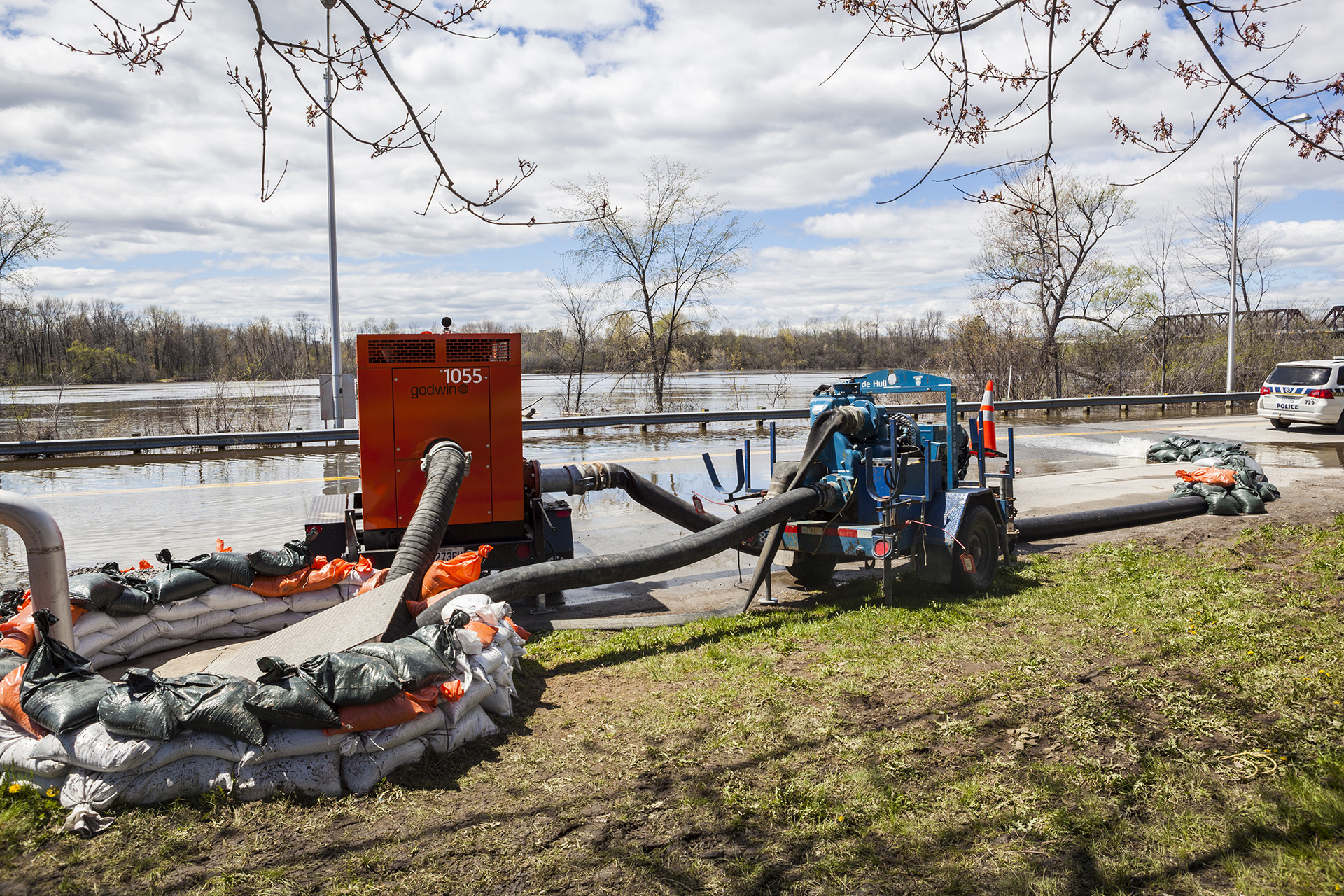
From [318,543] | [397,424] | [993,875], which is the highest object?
[397,424]

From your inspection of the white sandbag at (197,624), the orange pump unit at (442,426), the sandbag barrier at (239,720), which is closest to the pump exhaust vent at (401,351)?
the orange pump unit at (442,426)

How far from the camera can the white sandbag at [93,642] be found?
5492mm

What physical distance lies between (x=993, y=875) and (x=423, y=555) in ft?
13.8

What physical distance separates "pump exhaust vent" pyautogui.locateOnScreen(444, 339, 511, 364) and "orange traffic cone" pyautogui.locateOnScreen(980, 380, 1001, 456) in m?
4.45

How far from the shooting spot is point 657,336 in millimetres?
28078

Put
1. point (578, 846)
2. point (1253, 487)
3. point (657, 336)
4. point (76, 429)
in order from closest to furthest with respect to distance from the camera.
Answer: point (578, 846) < point (1253, 487) < point (76, 429) < point (657, 336)

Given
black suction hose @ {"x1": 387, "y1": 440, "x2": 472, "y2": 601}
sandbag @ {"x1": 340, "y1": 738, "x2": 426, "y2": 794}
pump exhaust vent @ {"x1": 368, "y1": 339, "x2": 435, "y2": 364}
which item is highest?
pump exhaust vent @ {"x1": 368, "y1": 339, "x2": 435, "y2": 364}

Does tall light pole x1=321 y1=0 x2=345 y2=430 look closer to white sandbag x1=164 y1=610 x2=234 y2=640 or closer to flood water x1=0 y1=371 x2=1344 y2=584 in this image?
flood water x1=0 y1=371 x2=1344 y2=584

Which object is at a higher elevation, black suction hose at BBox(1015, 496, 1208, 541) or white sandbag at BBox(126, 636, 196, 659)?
black suction hose at BBox(1015, 496, 1208, 541)

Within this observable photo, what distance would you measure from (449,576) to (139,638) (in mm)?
2093

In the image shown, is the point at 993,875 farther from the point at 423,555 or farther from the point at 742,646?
the point at 423,555

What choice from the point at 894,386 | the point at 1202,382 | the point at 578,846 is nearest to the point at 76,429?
the point at 894,386

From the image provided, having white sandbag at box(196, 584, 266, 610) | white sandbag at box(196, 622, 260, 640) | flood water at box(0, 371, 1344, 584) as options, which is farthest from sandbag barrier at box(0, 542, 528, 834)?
flood water at box(0, 371, 1344, 584)

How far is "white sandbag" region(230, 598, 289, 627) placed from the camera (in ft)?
20.8
